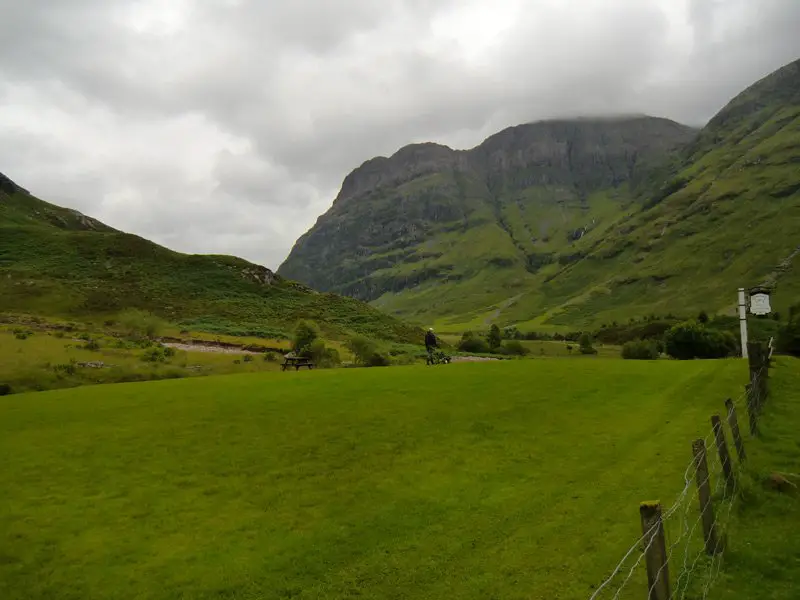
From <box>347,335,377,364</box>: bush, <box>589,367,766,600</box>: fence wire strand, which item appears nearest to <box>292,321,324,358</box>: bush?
<box>347,335,377,364</box>: bush

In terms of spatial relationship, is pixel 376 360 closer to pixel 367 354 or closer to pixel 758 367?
pixel 367 354

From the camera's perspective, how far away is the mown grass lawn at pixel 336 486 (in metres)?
13.8

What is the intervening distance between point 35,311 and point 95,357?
58805mm

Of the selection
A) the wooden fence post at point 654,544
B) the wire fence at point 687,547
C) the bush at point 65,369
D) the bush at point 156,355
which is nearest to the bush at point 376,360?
the bush at point 156,355

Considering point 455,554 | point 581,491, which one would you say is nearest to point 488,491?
point 581,491

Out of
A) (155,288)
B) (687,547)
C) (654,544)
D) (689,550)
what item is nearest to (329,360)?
(689,550)

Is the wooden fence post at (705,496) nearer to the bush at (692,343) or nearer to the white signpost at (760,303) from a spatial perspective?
the white signpost at (760,303)

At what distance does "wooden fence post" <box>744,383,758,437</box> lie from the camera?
21.6 m

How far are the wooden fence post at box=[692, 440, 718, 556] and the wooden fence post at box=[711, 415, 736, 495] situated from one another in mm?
2456

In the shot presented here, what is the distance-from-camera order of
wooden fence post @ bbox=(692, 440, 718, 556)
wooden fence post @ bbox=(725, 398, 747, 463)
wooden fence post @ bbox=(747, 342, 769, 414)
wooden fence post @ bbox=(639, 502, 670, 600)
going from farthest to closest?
wooden fence post @ bbox=(747, 342, 769, 414)
wooden fence post @ bbox=(725, 398, 747, 463)
wooden fence post @ bbox=(692, 440, 718, 556)
wooden fence post @ bbox=(639, 502, 670, 600)

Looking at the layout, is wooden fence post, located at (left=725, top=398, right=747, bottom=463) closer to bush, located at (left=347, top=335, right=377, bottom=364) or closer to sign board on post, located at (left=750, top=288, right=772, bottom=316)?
sign board on post, located at (left=750, top=288, right=772, bottom=316)

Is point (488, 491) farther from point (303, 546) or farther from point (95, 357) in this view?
point (95, 357)

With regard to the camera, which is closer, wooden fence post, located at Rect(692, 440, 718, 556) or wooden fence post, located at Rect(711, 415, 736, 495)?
wooden fence post, located at Rect(692, 440, 718, 556)

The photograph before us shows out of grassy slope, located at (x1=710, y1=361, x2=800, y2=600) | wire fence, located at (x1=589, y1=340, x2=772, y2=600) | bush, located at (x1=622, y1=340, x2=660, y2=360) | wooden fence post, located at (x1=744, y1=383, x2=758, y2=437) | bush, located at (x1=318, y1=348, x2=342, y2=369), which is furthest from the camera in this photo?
bush, located at (x1=622, y1=340, x2=660, y2=360)
